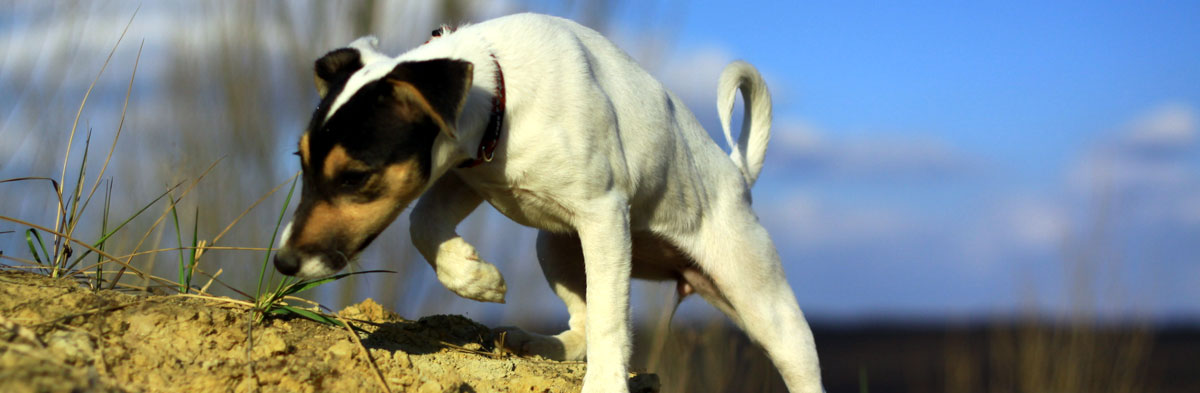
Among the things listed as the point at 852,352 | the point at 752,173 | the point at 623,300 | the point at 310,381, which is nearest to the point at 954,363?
the point at 752,173

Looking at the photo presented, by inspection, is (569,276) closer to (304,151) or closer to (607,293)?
(607,293)

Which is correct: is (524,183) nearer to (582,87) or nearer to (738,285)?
(582,87)

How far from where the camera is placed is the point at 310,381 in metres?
2.96

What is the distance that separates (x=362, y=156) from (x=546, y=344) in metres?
1.43

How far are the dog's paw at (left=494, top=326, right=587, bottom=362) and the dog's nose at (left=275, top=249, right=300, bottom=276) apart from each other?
111 cm

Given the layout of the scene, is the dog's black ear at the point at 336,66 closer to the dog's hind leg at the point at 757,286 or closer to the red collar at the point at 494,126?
the red collar at the point at 494,126

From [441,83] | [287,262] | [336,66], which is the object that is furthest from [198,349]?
[336,66]

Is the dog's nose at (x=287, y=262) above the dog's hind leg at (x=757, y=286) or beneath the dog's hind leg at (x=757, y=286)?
above

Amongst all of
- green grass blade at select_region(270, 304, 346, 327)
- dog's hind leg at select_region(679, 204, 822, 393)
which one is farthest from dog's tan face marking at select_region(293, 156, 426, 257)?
dog's hind leg at select_region(679, 204, 822, 393)

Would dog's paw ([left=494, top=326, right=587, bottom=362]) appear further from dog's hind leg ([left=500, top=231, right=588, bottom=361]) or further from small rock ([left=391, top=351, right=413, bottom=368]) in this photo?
small rock ([left=391, top=351, right=413, bottom=368])

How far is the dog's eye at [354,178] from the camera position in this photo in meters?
3.20

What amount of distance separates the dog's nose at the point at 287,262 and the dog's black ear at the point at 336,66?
0.75 meters

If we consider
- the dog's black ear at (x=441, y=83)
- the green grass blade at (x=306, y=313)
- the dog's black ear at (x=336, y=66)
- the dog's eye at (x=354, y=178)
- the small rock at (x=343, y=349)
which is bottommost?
the small rock at (x=343, y=349)

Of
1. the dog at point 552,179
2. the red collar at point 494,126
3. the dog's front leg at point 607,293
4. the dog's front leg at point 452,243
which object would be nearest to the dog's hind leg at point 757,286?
the dog at point 552,179
